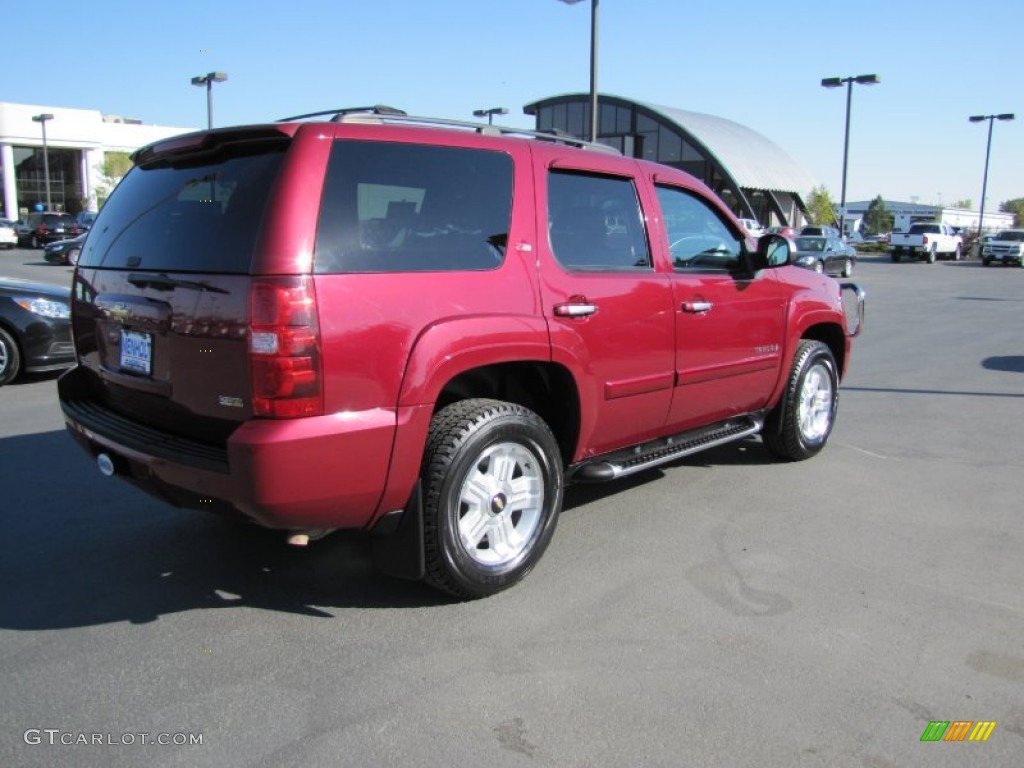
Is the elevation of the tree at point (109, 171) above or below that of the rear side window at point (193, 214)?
above

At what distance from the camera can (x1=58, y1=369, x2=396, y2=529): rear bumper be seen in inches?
117

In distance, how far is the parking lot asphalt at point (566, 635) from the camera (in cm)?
270

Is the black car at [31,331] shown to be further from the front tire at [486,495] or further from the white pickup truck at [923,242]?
the white pickup truck at [923,242]

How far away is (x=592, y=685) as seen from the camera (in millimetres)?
3006

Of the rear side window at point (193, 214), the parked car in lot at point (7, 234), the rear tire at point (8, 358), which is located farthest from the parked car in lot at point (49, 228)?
the rear side window at point (193, 214)

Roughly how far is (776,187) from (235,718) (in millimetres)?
63868

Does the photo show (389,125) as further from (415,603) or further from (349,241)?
(415,603)

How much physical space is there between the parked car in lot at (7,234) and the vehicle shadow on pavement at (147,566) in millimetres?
37385

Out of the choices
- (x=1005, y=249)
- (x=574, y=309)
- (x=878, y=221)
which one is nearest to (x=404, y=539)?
(x=574, y=309)

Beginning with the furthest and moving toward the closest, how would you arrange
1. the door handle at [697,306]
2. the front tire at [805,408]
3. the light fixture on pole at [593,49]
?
the light fixture on pole at [593,49], the front tire at [805,408], the door handle at [697,306]

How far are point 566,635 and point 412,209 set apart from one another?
1.83 meters

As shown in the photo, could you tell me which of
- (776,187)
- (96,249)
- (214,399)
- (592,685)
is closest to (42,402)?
(96,249)

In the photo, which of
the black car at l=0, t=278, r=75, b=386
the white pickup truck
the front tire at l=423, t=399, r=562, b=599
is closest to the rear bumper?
the front tire at l=423, t=399, r=562, b=599

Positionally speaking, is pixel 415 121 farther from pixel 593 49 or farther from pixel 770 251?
pixel 593 49
